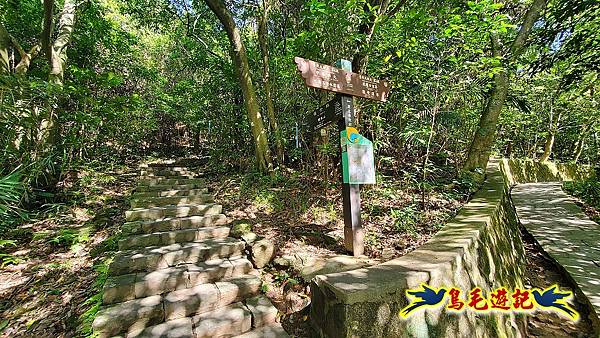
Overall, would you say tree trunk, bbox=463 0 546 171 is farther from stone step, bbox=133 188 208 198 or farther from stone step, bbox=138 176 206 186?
stone step, bbox=138 176 206 186

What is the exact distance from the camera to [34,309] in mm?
2490

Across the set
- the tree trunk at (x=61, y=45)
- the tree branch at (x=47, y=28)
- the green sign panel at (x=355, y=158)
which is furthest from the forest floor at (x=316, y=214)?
the tree branch at (x=47, y=28)

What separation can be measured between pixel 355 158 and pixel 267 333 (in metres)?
1.97

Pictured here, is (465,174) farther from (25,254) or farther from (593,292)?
(25,254)

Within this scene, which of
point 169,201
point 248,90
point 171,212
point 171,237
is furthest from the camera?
point 248,90

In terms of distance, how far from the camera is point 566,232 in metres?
4.65

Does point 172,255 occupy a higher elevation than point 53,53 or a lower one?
lower

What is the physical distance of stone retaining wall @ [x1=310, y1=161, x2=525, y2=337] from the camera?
178 centimetres

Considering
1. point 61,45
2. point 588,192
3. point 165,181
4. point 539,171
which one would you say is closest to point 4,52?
point 61,45

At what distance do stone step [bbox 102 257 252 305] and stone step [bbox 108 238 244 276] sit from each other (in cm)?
10

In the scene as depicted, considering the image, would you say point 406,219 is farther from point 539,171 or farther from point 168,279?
point 539,171

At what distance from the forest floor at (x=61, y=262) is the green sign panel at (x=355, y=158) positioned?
2807mm

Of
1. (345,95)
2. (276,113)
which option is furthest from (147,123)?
(345,95)

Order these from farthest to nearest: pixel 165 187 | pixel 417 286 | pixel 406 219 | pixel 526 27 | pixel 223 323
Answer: pixel 526 27 < pixel 165 187 < pixel 406 219 < pixel 223 323 < pixel 417 286
